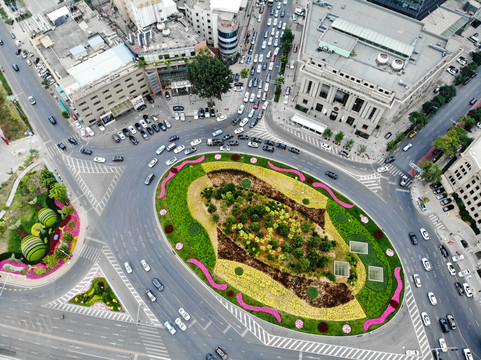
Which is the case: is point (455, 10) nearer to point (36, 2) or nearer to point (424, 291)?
point (424, 291)

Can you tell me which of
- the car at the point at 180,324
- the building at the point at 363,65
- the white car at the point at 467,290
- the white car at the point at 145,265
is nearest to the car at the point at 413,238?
the white car at the point at 467,290

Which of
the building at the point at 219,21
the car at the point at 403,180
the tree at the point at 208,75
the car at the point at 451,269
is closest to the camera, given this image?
the car at the point at 451,269

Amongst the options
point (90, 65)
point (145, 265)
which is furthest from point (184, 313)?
point (90, 65)

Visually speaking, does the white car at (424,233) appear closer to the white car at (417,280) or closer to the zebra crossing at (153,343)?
the white car at (417,280)

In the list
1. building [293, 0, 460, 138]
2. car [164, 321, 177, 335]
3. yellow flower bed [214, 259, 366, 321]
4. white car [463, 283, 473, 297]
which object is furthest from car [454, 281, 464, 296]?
car [164, 321, 177, 335]

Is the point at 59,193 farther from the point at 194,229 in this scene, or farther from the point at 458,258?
the point at 458,258

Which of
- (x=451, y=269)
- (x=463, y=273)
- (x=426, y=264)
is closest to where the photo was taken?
(x=463, y=273)
